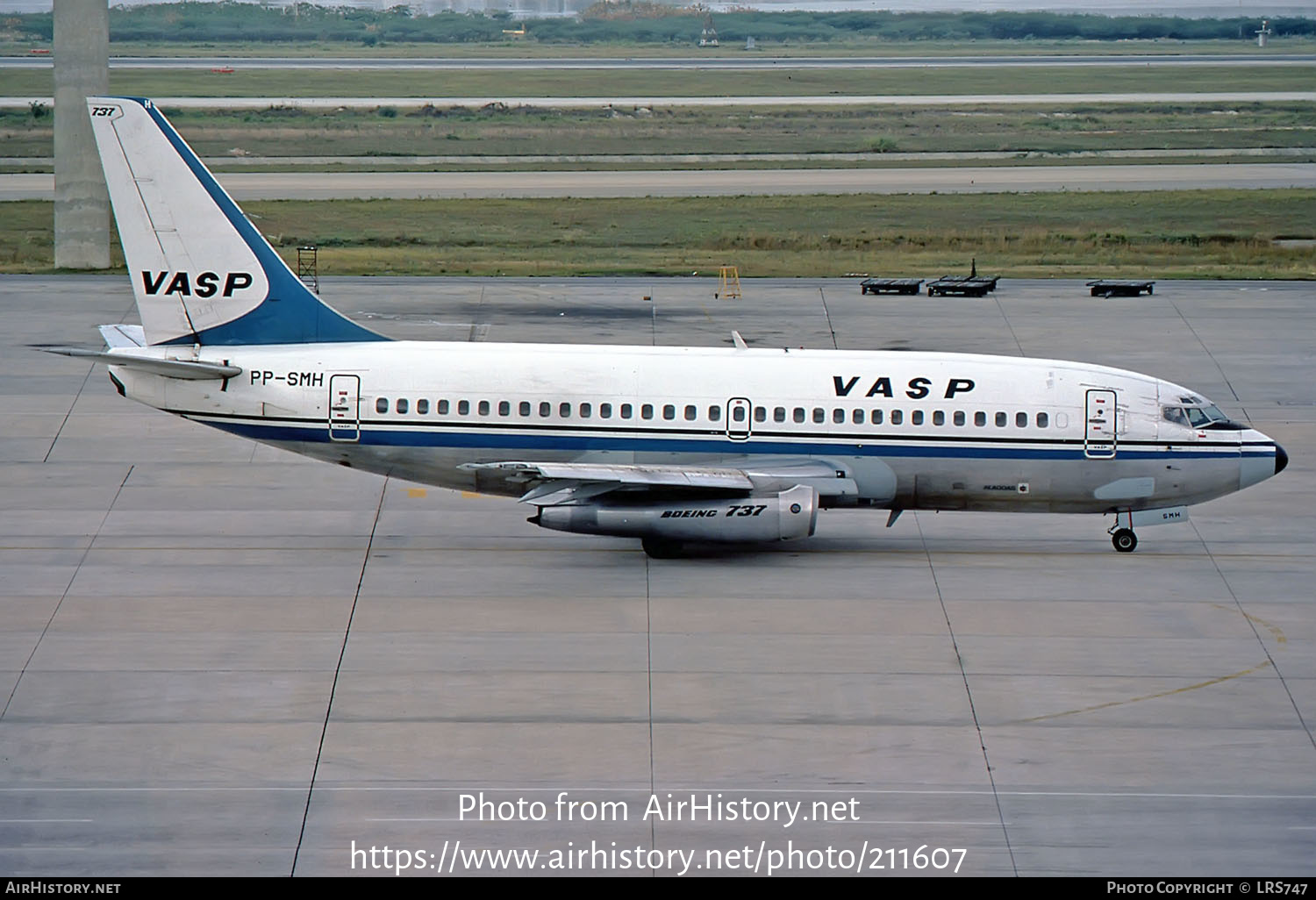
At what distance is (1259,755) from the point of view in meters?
21.1

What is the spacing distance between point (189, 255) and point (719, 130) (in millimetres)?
98251

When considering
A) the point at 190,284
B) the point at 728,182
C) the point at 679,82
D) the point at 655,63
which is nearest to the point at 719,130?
the point at 728,182

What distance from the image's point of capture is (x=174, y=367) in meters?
29.8

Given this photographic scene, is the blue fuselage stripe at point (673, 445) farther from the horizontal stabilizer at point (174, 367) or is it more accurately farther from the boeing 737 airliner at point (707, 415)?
the horizontal stabilizer at point (174, 367)

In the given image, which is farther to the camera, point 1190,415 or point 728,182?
point 728,182

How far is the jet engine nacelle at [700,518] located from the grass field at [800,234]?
113ft

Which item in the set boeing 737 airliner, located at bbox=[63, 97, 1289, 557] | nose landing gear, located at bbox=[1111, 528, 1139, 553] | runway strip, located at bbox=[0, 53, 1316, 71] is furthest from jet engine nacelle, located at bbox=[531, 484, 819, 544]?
runway strip, located at bbox=[0, 53, 1316, 71]

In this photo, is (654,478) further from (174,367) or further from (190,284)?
(190,284)

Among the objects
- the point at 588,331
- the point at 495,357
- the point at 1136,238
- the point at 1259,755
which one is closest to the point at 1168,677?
the point at 1259,755

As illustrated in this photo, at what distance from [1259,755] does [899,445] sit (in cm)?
1024

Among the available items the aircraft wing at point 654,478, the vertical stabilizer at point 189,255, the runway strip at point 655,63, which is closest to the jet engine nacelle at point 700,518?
the aircraft wing at point 654,478

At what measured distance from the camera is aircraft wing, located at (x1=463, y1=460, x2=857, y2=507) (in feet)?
93.1

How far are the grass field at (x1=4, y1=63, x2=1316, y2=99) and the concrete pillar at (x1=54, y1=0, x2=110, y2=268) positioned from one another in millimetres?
86308

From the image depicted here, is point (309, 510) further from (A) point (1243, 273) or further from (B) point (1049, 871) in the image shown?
(A) point (1243, 273)
